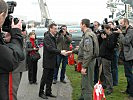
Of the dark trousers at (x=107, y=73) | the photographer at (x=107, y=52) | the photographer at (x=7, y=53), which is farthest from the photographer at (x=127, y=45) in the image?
the photographer at (x=7, y=53)

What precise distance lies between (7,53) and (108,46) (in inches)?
207

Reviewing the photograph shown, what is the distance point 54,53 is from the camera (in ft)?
22.5

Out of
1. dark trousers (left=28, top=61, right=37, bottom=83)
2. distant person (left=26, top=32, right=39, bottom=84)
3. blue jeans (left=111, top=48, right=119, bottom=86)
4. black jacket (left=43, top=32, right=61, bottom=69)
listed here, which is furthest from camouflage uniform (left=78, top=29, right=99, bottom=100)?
dark trousers (left=28, top=61, right=37, bottom=83)

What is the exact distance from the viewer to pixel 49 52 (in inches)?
273

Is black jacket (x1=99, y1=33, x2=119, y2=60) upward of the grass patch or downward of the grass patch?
upward

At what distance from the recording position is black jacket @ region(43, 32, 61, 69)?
682 centimetres

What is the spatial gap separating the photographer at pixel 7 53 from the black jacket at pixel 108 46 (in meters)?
4.85

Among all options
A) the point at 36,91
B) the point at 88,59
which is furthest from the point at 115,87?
the point at 88,59

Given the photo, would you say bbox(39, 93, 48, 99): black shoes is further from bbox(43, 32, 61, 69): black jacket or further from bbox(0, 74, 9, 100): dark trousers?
bbox(0, 74, 9, 100): dark trousers

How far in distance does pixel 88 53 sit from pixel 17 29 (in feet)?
10.7

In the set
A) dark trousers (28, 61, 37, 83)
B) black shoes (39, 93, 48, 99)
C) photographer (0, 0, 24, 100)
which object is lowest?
black shoes (39, 93, 48, 99)

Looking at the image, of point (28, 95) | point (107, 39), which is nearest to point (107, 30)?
point (107, 39)

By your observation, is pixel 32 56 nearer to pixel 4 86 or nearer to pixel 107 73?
pixel 107 73

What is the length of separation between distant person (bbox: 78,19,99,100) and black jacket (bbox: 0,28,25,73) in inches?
128
